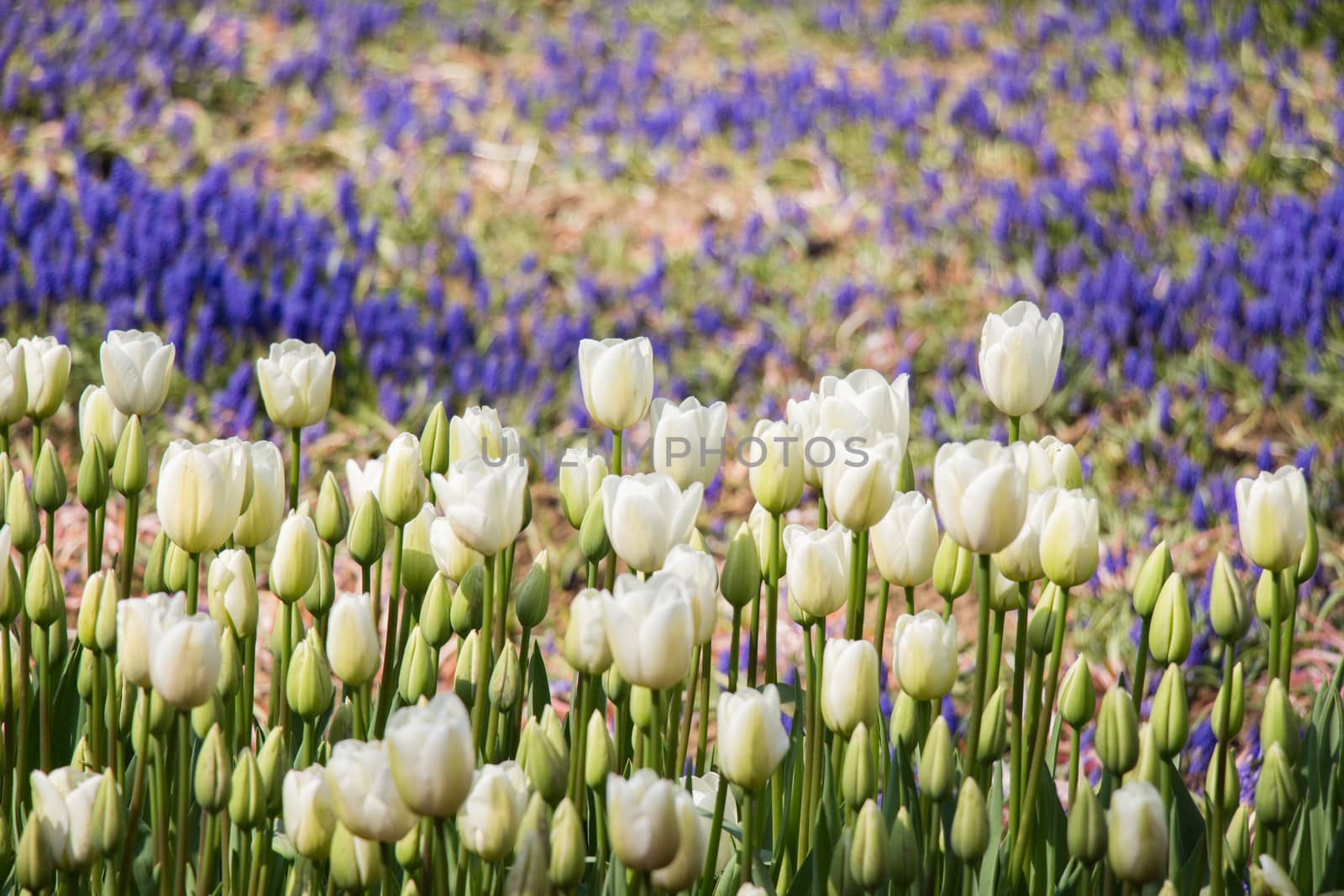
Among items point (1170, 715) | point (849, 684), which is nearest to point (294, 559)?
Result: point (849, 684)

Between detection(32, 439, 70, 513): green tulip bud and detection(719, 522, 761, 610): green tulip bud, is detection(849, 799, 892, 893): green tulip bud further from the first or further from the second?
detection(32, 439, 70, 513): green tulip bud

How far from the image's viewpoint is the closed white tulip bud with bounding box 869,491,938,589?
1603 millimetres

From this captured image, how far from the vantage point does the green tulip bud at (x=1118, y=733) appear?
4.80 ft

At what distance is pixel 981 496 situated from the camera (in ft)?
4.69

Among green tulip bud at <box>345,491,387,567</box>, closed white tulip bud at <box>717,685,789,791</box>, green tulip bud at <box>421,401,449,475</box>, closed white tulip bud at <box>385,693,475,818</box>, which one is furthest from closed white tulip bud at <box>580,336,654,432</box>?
closed white tulip bud at <box>385,693,475,818</box>

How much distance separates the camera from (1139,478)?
3910mm

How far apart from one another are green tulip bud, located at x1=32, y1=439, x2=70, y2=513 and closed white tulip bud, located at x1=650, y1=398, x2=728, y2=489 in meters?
0.77

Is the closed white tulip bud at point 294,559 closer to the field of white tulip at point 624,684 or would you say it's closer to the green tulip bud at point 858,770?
the field of white tulip at point 624,684

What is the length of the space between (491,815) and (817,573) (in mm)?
476

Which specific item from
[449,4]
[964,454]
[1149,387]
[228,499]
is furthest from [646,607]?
[449,4]

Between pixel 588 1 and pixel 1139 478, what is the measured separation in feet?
17.3

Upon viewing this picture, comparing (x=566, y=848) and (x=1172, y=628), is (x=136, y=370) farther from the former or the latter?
(x=1172, y=628)

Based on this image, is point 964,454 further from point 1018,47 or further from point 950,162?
point 1018,47

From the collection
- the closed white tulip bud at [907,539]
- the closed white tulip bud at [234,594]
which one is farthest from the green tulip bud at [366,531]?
the closed white tulip bud at [907,539]
